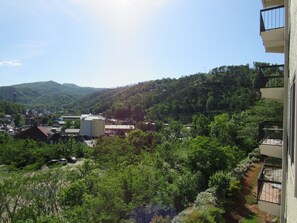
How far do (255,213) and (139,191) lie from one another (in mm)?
5950

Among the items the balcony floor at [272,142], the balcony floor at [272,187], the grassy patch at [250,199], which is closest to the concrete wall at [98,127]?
the grassy patch at [250,199]

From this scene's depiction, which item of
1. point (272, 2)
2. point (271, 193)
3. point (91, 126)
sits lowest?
point (91, 126)

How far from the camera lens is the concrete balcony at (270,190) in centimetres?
664

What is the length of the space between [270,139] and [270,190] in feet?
5.27

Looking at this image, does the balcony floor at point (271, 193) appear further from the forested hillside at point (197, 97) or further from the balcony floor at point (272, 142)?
the forested hillside at point (197, 97)

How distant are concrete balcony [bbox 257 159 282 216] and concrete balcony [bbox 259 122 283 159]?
556 millimetres

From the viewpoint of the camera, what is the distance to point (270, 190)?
818cm

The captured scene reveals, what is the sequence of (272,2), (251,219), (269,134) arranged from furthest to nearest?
(251,219) → (269,134) → (272,2)

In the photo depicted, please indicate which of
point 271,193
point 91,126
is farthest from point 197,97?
point 271,193

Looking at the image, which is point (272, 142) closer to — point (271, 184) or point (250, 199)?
point (271, 184)

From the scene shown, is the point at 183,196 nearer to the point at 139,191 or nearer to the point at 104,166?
the point at 139,191

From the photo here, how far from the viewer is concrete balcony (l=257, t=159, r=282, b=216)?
6.64 metres

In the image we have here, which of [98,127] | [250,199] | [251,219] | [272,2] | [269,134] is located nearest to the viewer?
[272,2]

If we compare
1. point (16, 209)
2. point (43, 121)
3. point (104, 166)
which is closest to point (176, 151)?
point (104, 166)
